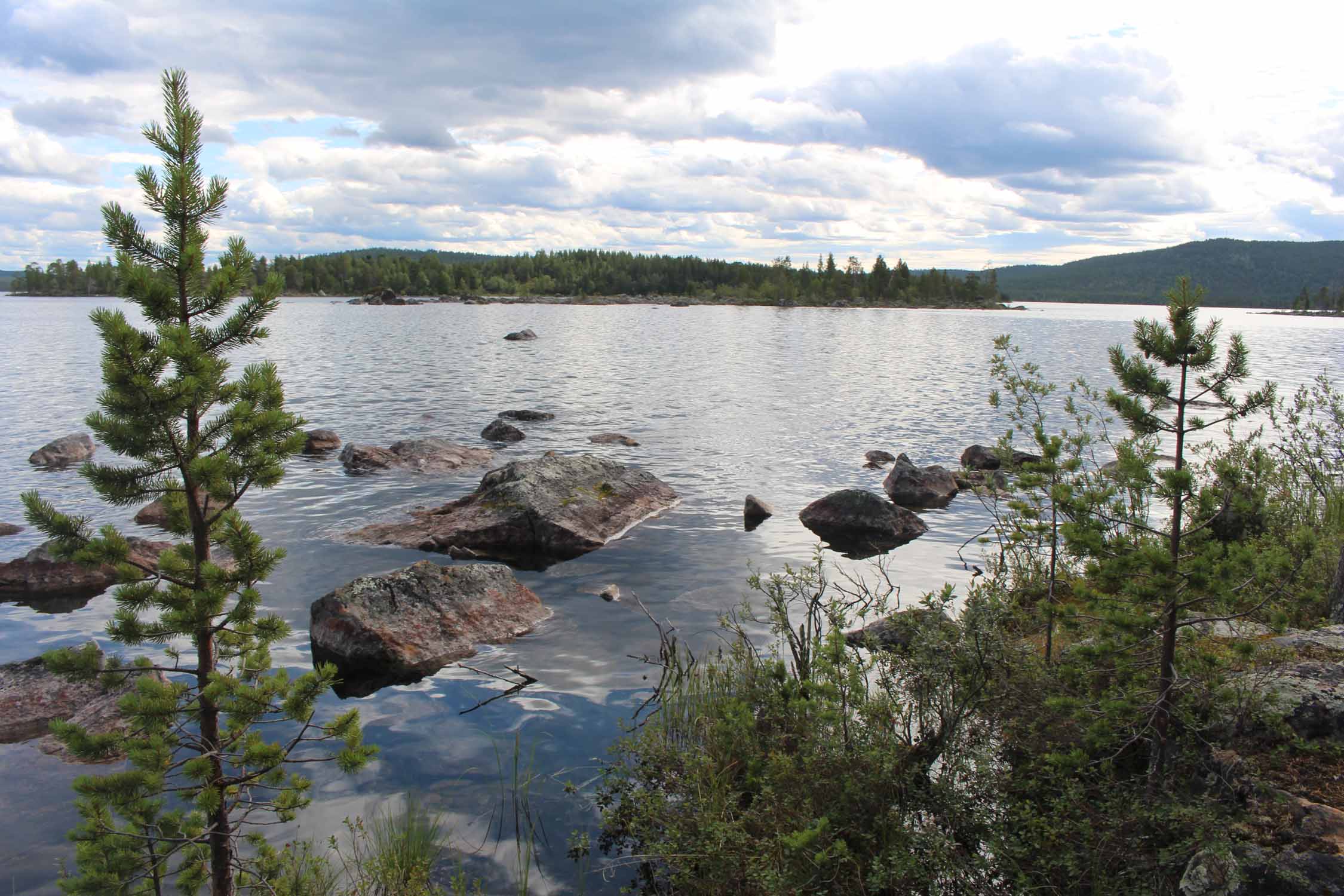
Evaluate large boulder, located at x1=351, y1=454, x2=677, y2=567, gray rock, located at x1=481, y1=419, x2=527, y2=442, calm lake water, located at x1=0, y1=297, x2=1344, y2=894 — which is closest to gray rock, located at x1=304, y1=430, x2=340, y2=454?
calm lake water, located at x1=0, y1=297, x2=1344, y2=894

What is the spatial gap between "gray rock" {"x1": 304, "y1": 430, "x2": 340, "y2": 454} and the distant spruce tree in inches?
904

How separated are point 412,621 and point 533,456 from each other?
45.2ft

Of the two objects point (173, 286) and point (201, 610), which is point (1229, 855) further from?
point (173, 286)

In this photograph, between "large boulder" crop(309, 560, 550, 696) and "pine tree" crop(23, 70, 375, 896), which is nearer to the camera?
"pine tree" crop(23, 70, 375, 896)

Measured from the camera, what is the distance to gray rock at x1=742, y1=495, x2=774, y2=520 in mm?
17953

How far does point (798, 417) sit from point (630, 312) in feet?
384

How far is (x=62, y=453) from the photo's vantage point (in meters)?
22.7

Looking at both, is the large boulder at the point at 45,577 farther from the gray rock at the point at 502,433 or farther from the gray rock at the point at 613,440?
the gray rock at the point at 613,440

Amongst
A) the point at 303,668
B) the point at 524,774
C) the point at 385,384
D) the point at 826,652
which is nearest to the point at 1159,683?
the point at 826,652

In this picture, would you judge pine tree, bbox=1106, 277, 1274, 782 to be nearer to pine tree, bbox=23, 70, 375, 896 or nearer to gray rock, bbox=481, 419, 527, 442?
pine tree, bbox=23, 70, 375, 896

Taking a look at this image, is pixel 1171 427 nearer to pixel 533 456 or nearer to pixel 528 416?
pixel 533 456

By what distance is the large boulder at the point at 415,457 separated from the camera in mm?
22344

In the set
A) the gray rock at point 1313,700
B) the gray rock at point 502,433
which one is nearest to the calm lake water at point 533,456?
the gray rock at point 502,433

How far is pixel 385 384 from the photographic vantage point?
42.5m
